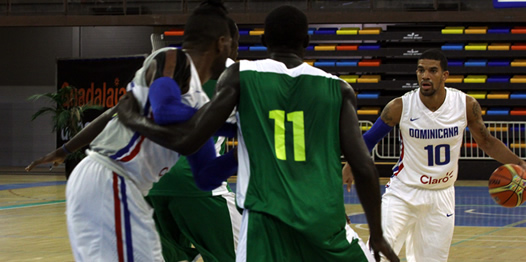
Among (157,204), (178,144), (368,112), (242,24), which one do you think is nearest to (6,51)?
(242,24)

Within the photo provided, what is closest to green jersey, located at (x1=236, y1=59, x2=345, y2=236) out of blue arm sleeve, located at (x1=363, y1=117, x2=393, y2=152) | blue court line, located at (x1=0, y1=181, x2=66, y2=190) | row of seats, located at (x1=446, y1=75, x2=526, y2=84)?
blue arm sleeve, located at (x1=363, y1=117, x2=393, y2=152)

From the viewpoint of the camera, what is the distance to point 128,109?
10.1 ft

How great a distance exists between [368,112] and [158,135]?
16.1 metres

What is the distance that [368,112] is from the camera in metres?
18.7

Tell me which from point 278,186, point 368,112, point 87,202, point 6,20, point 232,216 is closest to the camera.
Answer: point 278,186

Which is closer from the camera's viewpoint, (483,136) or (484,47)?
(483,136)

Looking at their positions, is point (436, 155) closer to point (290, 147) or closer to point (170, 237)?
point (170, 237)

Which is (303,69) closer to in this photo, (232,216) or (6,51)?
(232,216)

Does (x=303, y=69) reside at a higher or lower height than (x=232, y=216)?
higher

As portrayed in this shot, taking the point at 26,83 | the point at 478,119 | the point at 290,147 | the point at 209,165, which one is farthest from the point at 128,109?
the point at 26,83

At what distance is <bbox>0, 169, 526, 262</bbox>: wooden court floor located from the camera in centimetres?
731

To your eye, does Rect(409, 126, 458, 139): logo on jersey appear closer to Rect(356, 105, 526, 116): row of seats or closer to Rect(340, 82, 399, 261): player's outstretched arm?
Rect(340, 82, 399, 261): player's outstretched arm

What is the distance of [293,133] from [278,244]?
42 cm

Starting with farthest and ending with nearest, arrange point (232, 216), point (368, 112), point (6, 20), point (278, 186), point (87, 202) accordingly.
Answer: point (6, 20)
point (368, 112)
point (232, 216)
point (87, 202)
point (278, 186)
